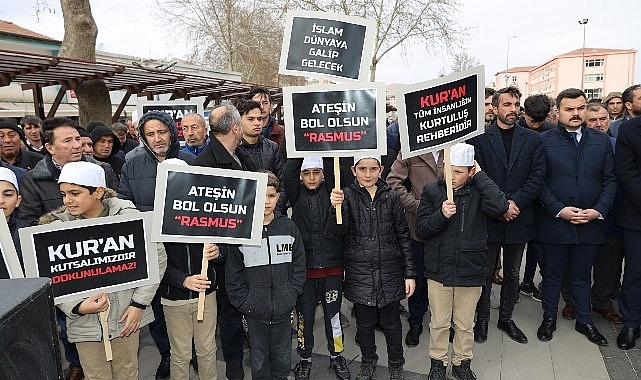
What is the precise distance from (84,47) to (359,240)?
9.57 metres

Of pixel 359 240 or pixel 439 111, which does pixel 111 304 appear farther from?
pixel 439 111

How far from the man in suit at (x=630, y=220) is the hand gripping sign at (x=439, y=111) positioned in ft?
5.08

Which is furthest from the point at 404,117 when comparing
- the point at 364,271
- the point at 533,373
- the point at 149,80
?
the point at 149,80

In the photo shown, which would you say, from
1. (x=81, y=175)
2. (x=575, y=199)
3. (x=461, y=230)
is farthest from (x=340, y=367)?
(x=575, y=199)

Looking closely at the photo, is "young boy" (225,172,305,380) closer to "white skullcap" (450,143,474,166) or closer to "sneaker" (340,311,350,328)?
"white skullcap" (450,143,474,166)

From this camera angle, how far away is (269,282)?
318cm

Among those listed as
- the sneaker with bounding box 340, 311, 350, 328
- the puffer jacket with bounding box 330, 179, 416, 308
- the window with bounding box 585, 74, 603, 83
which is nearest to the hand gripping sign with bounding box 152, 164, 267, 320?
the puffer jacket with bounding box 330, 179, 416, 308

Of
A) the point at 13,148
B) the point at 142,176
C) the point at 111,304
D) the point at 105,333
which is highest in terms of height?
the point at 13,148

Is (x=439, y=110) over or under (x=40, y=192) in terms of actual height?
over

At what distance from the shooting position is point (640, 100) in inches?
171

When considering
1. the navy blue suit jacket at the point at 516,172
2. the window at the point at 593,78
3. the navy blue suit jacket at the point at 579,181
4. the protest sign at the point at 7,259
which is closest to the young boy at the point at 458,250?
the navy blue suit jacket at the point at 516,172

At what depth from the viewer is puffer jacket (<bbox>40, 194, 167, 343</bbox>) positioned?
2.74 m

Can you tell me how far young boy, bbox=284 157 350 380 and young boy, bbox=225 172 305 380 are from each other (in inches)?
15.9

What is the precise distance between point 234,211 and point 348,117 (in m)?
1.07
